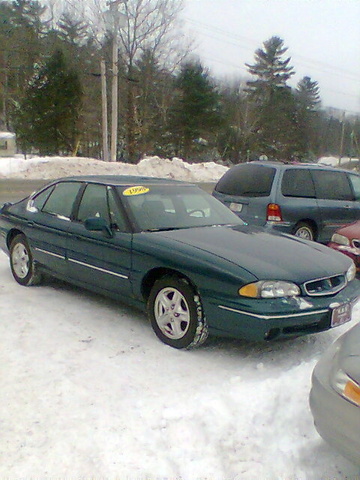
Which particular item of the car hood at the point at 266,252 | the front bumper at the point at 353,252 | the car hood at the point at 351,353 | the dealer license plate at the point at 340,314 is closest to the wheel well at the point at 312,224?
the front bumper at the point at 353,252

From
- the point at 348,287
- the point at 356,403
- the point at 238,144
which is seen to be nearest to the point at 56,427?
the point at 356,403

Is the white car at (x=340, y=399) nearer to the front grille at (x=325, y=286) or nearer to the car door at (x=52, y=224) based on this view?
the front grille at (x=325, y=286)

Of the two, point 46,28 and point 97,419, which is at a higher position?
point 46,28

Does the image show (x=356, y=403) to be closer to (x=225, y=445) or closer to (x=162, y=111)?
(x=225, y=445)

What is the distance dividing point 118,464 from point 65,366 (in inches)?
48.9

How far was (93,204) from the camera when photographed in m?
5.09

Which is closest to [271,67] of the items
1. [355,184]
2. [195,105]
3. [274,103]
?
[274,103]

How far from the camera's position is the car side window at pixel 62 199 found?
539cm

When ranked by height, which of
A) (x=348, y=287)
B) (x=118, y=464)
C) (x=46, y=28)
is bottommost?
(x=118, y=464)

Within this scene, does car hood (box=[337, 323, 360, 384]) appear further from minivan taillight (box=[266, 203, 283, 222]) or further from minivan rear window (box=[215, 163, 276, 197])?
minivan rear window (box=[215, 163, 276, 197])

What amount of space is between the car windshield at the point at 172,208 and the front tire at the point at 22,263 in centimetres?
157

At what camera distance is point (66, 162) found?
26281 millimetres

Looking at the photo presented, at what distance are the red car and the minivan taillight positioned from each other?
1.24 metres

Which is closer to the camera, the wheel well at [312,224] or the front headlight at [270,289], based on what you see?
the front headlight at [270,289]
